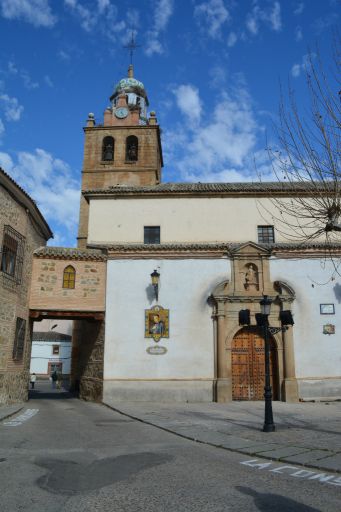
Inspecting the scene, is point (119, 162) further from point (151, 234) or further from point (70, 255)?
point (70, 255)

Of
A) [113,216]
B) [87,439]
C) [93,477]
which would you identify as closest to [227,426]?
[87,439]

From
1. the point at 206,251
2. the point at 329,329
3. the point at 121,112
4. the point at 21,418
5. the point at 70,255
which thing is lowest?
the point at 21,418

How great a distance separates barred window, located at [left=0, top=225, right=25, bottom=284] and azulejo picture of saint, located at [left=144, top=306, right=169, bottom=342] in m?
5.14

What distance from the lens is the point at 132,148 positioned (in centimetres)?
3108

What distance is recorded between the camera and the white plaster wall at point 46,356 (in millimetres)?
48125

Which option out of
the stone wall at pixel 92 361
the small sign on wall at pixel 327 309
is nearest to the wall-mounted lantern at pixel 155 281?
the stone wall at pixel 92 361

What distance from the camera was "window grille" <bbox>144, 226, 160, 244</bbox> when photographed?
1984 centimetres

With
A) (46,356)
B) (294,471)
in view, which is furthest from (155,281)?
(46,356)

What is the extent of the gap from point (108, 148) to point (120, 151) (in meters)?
1.18

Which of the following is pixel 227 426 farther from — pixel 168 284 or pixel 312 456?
pixel 168 284

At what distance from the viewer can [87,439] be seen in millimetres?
8719

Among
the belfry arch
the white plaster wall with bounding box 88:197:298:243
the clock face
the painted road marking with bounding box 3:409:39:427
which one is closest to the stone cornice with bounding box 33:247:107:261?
the white plaster wall with bounding box 88:197:298:243

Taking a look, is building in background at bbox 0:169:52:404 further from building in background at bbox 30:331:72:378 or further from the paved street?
building in background at bbox 30:331:72:378

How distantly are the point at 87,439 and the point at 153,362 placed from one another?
7844 mm
